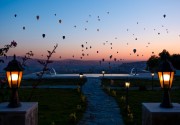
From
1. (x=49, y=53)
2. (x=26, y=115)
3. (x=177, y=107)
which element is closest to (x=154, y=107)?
(x=177, y=107)

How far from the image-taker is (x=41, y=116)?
18750 mm

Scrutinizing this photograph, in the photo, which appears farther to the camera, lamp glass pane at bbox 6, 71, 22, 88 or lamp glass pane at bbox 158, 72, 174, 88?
lamp glass pane at bbox 6, 71, 22, 88

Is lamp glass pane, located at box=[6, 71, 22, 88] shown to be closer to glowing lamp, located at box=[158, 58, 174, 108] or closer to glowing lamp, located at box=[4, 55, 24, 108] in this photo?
glowing lamp, located at box=[4, 55, 24, 108]

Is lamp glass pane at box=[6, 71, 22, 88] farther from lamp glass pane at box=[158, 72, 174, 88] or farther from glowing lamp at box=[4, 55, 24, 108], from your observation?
lamp glass pane at box=[158, 72, 174, 88]

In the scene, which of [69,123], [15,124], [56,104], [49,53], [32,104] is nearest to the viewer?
[15,124]

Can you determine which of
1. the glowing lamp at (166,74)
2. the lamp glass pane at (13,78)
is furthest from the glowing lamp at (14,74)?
the glowing lamp at (166,74)

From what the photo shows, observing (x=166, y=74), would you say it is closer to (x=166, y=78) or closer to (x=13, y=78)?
→ (x=166, y=78)

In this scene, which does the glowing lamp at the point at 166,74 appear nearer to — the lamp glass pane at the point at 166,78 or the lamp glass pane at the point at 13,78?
the lamp glass pane at the point at 166,78

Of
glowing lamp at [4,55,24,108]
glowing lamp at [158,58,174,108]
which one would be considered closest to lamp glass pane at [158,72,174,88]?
glowing lamp at [158,58,174,108]

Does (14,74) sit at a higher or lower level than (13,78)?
higher

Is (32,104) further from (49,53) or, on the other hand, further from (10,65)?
(49,53)

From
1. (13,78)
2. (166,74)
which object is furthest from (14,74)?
(166,74)

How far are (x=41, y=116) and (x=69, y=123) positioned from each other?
106 inches

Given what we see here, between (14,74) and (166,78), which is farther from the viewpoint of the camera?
(14,74)
